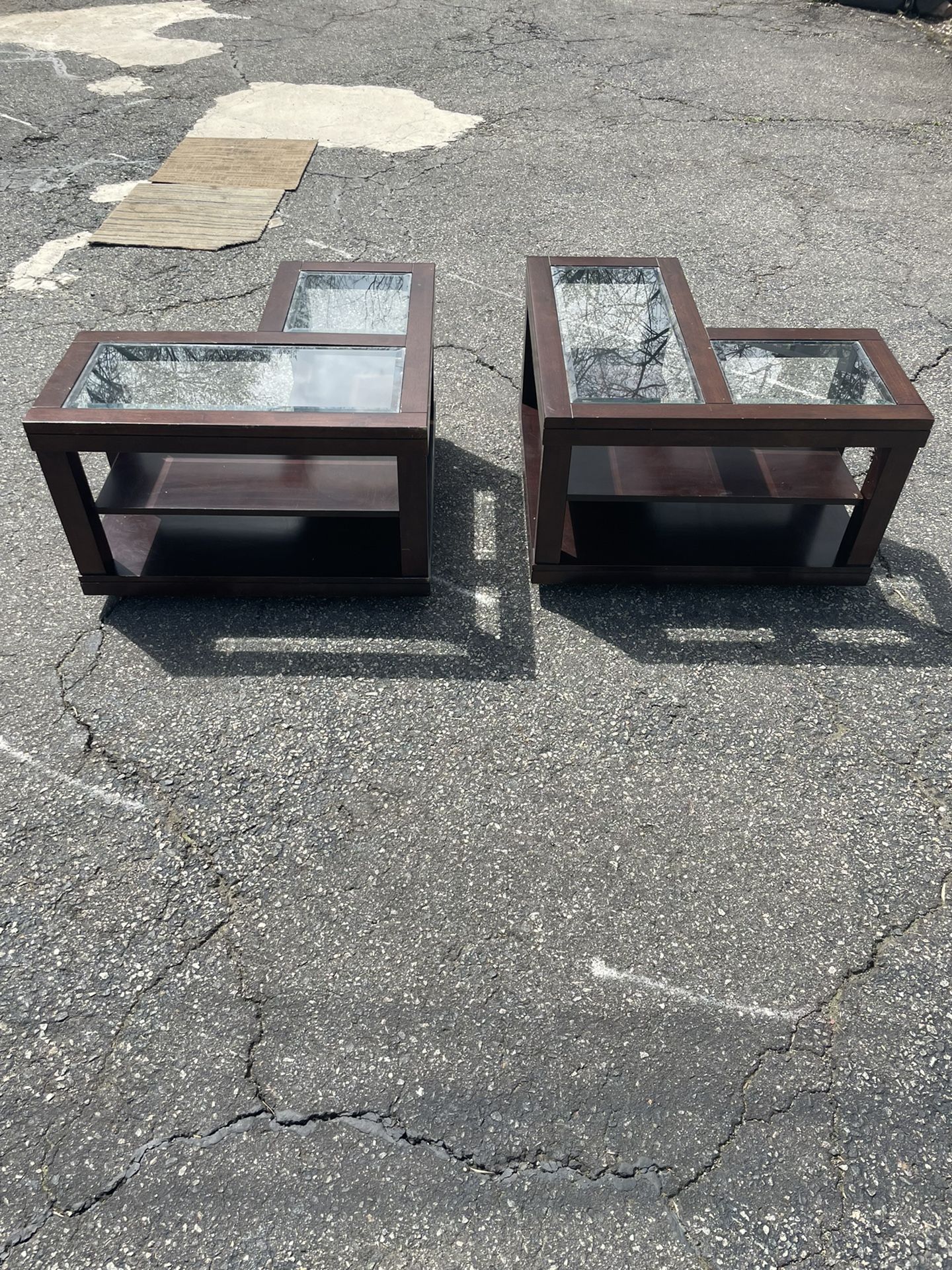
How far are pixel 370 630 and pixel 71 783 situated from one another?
1.02 meters

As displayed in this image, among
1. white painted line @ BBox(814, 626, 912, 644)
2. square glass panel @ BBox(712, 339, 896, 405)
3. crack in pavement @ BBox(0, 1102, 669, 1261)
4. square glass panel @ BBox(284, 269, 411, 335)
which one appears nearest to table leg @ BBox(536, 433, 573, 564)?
square glass panel @ BBox(712, 339, 896, 405)

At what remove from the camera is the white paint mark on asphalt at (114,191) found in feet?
18.4

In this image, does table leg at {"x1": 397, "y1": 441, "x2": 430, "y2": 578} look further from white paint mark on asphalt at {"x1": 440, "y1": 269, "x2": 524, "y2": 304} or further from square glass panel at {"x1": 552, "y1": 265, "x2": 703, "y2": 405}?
white paint mark on asphalt at {"x1": 440, "y1": 269, "x2": 524, "y2": 304}

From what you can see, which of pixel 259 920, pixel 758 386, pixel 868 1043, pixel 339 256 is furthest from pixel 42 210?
pixel 868 1043

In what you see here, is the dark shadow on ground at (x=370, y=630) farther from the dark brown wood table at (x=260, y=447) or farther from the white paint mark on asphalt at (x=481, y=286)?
the white paint mark on asphalt at (x=481, y=286)

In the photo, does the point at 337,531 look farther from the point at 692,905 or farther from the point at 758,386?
the point at 692,905

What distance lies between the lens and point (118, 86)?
6.98 m

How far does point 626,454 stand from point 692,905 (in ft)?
5.51

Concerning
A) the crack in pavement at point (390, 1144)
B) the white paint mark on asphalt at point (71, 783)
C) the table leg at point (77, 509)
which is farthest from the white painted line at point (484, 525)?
the crack in pavement at point (390, 1144)

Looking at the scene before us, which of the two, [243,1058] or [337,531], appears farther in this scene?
[337,531]

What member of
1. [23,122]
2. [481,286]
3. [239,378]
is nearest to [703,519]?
[239,378]

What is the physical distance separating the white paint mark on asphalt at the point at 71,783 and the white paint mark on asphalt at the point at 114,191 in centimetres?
420

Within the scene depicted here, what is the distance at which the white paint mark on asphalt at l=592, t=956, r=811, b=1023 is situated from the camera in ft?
7.18

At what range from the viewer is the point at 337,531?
3.35 meters
